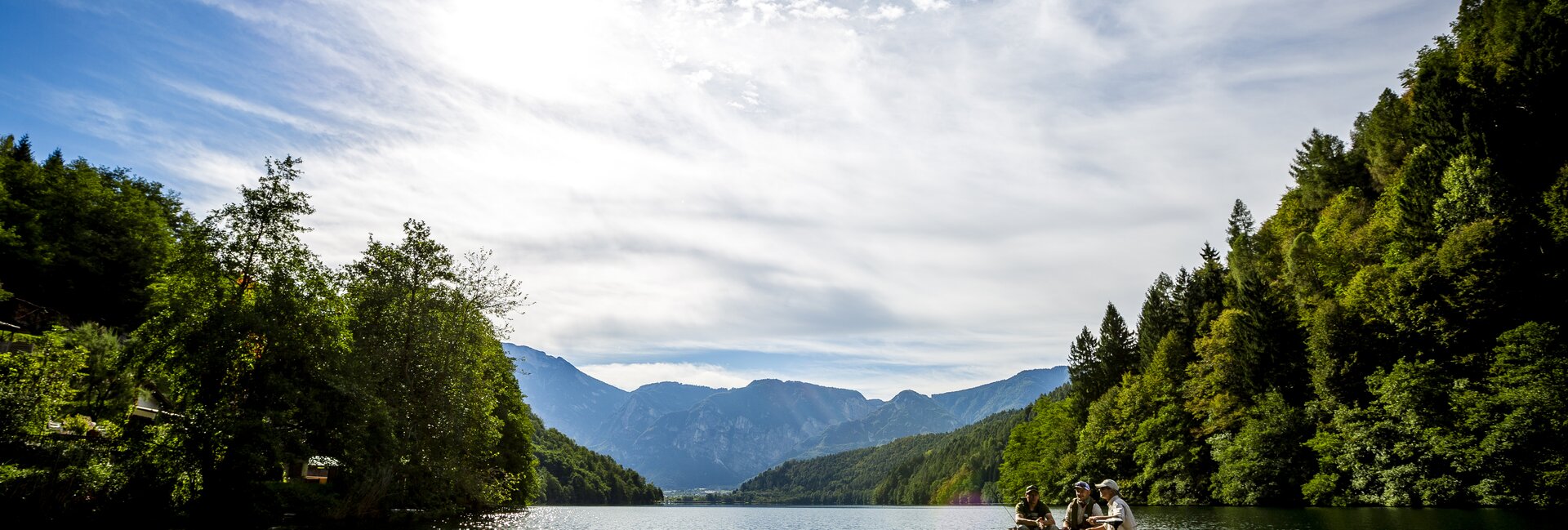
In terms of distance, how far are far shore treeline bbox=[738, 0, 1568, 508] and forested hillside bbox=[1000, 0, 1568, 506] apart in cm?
10

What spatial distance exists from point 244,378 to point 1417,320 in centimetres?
5695

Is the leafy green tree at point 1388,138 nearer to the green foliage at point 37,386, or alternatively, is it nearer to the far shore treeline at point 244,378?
the far shore treeline at point 244,378

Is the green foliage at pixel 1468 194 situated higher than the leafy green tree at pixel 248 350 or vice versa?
the green foliage at pixel 1468 194

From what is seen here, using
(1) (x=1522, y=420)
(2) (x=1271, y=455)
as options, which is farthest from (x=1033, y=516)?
(2) (x=1271, y=455)

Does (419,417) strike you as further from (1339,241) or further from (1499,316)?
(1339,241)

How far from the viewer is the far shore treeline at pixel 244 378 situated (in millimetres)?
25656

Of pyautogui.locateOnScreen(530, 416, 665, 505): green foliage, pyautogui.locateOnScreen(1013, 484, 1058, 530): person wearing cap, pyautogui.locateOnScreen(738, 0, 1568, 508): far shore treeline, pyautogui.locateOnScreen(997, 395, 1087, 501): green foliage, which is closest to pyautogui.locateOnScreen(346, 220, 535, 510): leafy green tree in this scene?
pyautogui.locateOnScreen(1013, 484, 1058, 530): person wearing cap

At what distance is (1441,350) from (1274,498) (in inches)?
615

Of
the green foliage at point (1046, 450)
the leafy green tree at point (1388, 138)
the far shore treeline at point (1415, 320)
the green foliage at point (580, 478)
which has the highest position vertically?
the leafy green tree at point (1388, 138)

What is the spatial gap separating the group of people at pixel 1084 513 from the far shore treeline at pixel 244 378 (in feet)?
87.9

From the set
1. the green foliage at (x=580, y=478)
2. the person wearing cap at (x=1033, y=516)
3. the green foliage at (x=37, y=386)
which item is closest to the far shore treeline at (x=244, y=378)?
the green foliage at (x=37, y=386)

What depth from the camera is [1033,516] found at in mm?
22766

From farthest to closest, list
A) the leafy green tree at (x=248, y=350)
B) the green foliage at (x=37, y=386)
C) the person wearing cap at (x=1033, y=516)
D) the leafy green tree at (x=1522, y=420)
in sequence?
the leafy green tree at (x=1522, y=420) < the leafy green tree at (x=248, y=350) < the green foliage at (x=37, y=386) < the person wearing cap at (x=1033, y=516)

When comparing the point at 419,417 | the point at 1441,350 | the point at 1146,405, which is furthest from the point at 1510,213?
the point at 419,417
